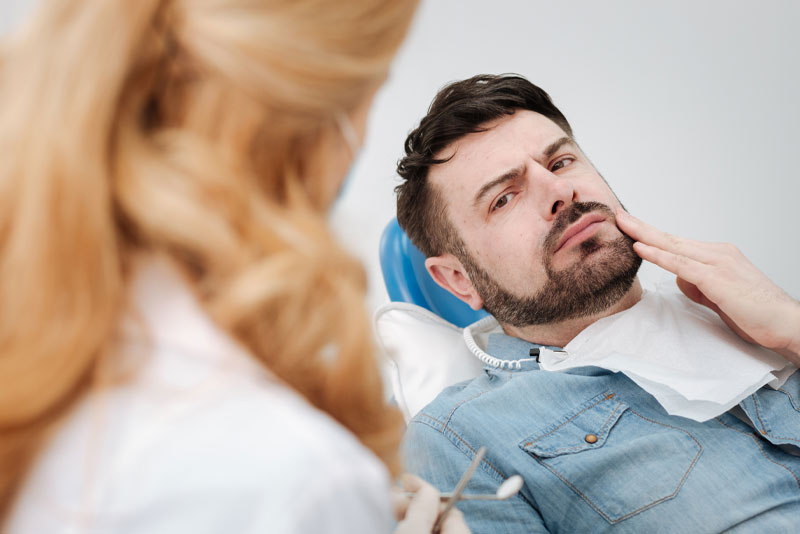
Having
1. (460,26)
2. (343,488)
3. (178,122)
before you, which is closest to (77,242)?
(178,122)

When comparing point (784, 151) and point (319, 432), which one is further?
point (784, 151)

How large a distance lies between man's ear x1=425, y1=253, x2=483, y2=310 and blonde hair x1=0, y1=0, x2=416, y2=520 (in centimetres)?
91

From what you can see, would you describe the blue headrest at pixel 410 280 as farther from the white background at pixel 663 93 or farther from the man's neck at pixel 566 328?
the white background at pixel 663 93

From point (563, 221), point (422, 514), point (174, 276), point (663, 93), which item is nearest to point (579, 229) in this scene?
point (563, 221)

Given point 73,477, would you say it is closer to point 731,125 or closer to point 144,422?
point 144,422

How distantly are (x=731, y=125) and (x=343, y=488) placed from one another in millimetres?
2020

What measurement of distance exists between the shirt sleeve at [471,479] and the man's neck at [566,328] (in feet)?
1.12

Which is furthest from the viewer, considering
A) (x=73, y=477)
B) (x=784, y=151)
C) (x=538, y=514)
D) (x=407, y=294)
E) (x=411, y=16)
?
(x=784, y=151)

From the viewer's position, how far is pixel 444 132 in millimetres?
1341

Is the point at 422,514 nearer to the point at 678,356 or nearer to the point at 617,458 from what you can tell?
the point at 617,458

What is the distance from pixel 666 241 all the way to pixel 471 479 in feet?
1.87

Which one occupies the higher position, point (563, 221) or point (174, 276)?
point (174, 276)

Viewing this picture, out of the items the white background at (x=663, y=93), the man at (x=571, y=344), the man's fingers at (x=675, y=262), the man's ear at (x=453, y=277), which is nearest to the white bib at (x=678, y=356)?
the man at (x=571, y=344)

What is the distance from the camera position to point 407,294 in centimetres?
150
